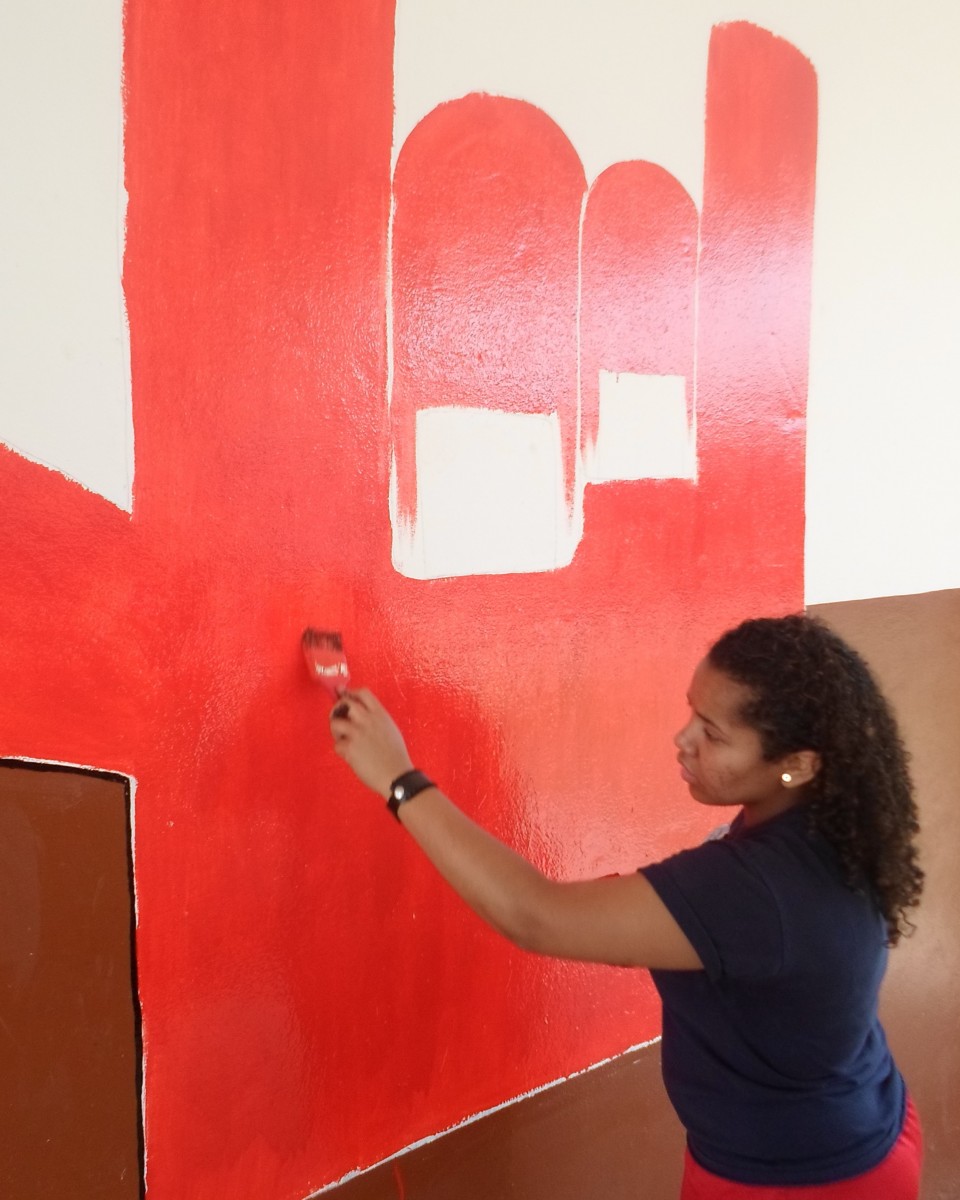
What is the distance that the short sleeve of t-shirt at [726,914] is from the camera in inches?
43.3

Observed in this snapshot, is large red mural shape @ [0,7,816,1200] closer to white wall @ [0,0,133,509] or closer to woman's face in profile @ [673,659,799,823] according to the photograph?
white wall @ [0,0,133,509]

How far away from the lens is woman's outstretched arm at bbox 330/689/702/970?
1106mm

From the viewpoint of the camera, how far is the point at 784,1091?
1.23 m

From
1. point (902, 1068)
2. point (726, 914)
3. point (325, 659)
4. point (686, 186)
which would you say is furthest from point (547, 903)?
point (902, 1068)

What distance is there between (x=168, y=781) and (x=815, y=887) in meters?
0.71

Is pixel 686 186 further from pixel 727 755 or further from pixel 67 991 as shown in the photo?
pixel 67 991

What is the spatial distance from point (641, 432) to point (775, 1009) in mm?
923

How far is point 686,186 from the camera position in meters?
1.80

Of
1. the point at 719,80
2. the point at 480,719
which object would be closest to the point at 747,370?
the point at 719,80

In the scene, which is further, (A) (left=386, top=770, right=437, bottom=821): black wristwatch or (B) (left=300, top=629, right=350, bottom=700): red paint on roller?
(B) (left=300, top=629, right=350, bottom=700): red paint on roller

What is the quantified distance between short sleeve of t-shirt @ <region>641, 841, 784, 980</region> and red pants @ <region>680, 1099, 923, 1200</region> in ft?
0.96

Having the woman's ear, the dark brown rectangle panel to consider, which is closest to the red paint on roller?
the dark brown rectangle panel

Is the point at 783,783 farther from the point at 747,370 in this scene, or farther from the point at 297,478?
the point at 747,370

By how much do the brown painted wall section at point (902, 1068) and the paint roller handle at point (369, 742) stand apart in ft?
2.13
